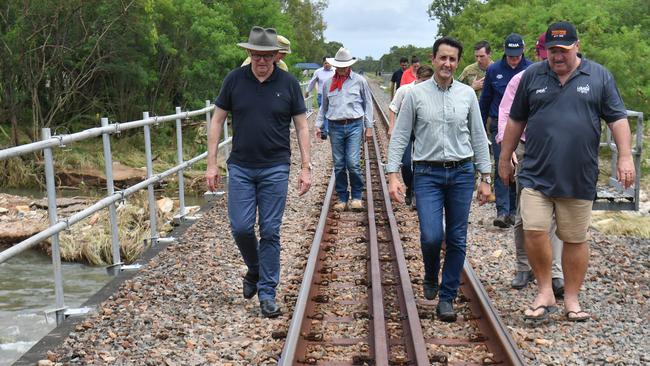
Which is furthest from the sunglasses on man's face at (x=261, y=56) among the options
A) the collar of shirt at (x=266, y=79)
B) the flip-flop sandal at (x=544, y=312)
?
the flip-flop sandal at (x=544, y=312)

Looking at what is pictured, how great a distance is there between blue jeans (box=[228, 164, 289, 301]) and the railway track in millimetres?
330

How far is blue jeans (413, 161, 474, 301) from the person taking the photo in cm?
587

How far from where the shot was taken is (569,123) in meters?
5.57

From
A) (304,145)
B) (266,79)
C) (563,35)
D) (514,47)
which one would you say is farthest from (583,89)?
(514,47)

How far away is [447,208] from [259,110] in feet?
5.12

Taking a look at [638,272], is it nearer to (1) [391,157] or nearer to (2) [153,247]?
(1) [391,157]

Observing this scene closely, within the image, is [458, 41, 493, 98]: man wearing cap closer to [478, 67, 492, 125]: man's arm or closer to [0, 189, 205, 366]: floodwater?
[478, 67, 492, 125]: man's arm

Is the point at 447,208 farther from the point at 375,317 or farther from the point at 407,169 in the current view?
the point at 407,169

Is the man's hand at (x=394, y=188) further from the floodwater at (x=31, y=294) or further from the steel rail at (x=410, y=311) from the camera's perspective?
the floodwater at (x=31, y=294)

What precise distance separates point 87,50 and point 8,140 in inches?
113

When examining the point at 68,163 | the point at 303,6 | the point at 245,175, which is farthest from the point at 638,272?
the point at 303,6

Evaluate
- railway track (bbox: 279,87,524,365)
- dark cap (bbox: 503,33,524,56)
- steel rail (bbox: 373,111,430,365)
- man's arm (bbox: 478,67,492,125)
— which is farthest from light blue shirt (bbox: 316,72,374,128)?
dark cap (bbox: 503,33,524,56)

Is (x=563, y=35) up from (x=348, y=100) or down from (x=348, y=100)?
up

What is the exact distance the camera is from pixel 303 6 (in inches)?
2928
